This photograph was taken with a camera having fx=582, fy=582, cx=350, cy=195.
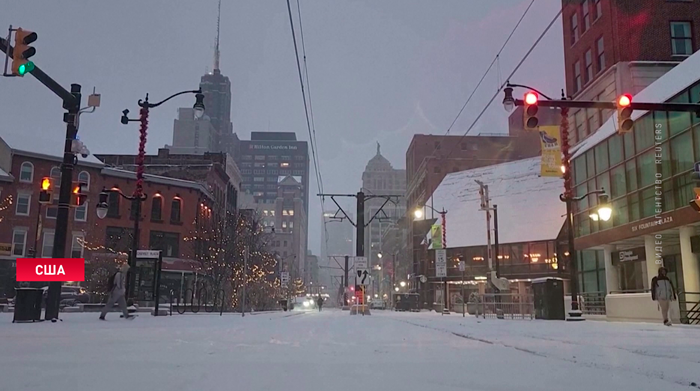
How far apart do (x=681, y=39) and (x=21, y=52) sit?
3741 centimetres

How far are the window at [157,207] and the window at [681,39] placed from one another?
46465 mm

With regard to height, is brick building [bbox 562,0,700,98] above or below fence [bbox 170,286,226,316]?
above

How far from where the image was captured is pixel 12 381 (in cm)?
439

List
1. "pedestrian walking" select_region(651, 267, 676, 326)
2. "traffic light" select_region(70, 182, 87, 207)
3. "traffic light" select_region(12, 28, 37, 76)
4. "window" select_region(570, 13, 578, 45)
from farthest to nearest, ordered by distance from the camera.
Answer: "window" select_region(570, 13, 578, 45)
"pedestrian walking" select_region(651, 267, 676, 326)
"traffic light" select_region(70, 182, 87, 207)
"traffic light" select_region(12, 28, 37, 76)

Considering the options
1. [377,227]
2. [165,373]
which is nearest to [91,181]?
[165,373]

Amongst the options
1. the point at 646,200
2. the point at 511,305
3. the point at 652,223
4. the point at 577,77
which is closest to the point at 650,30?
the point at 577,77

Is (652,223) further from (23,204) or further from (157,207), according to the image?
(23,204)

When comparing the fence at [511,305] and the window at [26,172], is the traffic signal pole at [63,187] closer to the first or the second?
the fence at [511,305]

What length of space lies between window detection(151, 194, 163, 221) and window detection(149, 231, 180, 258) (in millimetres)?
1620

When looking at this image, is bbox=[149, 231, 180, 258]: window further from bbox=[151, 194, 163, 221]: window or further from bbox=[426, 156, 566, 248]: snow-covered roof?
bbox=[426, 156, 566, 248]: snow-covered roof

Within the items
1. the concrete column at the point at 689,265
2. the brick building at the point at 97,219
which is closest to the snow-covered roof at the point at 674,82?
the concrete column at the point at 689,265

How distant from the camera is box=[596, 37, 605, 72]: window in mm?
38594

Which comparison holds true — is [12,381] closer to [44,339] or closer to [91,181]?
[44,339]
